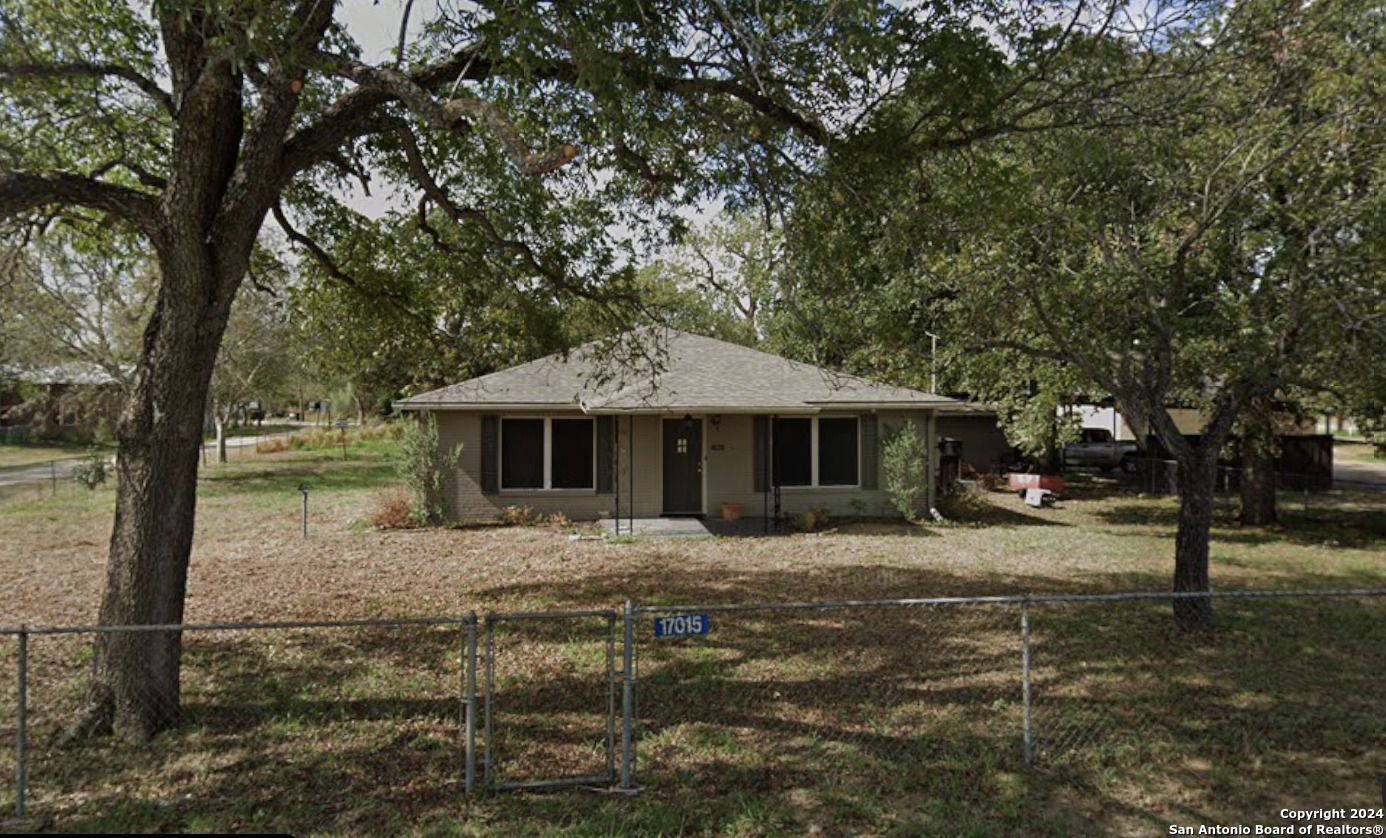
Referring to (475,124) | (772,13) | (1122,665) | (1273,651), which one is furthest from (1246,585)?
(475,124)

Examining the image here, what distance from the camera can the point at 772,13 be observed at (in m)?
5.79

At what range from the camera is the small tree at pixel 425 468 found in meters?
15.4

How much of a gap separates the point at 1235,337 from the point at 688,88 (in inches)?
269

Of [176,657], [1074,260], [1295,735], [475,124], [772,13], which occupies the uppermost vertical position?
[772,13]

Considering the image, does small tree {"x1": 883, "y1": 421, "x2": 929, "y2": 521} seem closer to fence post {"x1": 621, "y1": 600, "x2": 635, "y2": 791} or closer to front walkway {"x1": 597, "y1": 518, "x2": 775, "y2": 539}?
front walkway {"x1": 597, "y1": 518, "x2": 775, "y2": 539}

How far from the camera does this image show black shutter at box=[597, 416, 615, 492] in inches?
640

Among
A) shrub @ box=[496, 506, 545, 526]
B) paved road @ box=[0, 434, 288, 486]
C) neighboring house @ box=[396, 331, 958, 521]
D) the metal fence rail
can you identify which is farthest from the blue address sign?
paved road @ box=[0, 434, 288, 486]

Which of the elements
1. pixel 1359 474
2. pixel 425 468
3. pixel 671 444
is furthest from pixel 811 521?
pixel 1359 474

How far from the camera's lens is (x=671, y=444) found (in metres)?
16.7

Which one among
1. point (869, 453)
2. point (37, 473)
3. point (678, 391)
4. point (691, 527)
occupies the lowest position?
point (691, 527)

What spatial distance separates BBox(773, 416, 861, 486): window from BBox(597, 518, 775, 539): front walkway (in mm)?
1368

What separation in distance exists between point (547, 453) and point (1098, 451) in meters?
23.3

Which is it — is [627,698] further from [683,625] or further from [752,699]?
[752,699]

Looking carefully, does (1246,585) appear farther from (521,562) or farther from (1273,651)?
(521,562)
